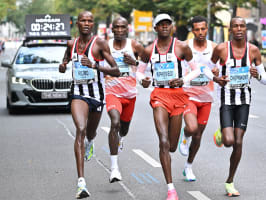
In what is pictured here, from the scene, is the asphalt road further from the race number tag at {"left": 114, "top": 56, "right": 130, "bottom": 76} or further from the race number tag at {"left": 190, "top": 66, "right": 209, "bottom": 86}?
the race number tag at {"left": 114, "top": 56, "right": 130, "bottom": 76}

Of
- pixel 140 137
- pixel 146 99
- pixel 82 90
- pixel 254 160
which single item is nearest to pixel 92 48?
pixel 82 90

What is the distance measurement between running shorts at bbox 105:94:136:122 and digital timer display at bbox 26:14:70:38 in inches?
489

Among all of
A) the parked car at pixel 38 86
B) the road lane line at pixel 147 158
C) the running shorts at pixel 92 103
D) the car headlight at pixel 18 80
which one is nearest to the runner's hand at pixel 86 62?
the running shorts at pixel 92 103

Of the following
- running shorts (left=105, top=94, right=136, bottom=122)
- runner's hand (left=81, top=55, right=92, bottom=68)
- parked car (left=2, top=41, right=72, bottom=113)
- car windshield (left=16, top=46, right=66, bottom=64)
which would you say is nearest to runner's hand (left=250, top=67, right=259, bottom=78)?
runner's hand (left=81, top=55, right=92, bottom=68)

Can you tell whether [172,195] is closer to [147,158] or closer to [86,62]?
[86,62]

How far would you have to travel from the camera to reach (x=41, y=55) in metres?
16.8

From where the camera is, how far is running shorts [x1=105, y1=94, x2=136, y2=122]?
850 cm

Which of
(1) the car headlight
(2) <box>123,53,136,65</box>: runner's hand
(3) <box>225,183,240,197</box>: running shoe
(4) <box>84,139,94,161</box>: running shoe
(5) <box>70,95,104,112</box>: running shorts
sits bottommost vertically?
(3) <box>225,183,240,197</box>: running shoe

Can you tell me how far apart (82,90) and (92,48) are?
462 millimetres

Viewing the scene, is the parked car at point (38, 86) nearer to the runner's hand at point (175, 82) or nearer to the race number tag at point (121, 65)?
the race number tag at point (121, 65)

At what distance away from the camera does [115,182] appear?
811 cm

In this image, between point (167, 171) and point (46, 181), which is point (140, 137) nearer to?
point (46, 181)

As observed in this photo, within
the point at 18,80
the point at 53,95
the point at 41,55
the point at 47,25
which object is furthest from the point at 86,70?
the point at 47,25

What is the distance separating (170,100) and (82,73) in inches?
38.5
